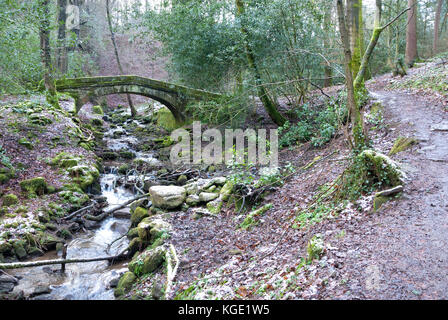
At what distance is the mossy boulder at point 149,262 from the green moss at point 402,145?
4681 mm

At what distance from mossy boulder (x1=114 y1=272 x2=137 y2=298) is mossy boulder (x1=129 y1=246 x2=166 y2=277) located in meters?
0.14

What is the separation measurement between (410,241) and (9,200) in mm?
8843

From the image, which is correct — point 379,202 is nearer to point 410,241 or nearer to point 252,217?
point 410,241

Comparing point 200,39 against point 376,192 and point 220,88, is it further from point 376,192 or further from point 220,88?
point 376,192

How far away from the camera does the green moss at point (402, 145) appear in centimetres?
611

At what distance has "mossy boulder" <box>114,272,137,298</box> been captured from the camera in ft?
18.2

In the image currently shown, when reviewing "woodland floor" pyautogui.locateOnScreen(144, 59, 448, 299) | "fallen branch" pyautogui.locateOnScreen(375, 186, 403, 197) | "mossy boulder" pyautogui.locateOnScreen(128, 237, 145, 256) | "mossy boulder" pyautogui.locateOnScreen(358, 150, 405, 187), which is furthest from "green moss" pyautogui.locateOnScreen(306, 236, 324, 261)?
"mossy boulder" pyautogui.locateOnScreen(128, 237, 145, 256)

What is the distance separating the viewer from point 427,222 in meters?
3.96

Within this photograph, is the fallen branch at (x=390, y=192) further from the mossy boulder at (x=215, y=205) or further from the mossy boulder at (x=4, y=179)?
the mossy boulder at (x=4, y=179)

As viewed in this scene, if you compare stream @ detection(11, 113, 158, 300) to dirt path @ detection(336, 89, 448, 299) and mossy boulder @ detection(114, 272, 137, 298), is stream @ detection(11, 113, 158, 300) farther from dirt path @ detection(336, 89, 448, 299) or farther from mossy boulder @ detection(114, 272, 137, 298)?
dirt path @ detection(336, 89, 448, 299)

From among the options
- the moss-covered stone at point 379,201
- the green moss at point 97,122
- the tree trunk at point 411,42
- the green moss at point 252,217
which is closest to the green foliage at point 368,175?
the moss-covered stone at point 379,201

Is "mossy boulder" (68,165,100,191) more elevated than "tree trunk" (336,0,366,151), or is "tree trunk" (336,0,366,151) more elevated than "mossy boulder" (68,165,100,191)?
"tree trunk" (336,0,366,151)

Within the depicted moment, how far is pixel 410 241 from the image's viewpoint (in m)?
3.69
